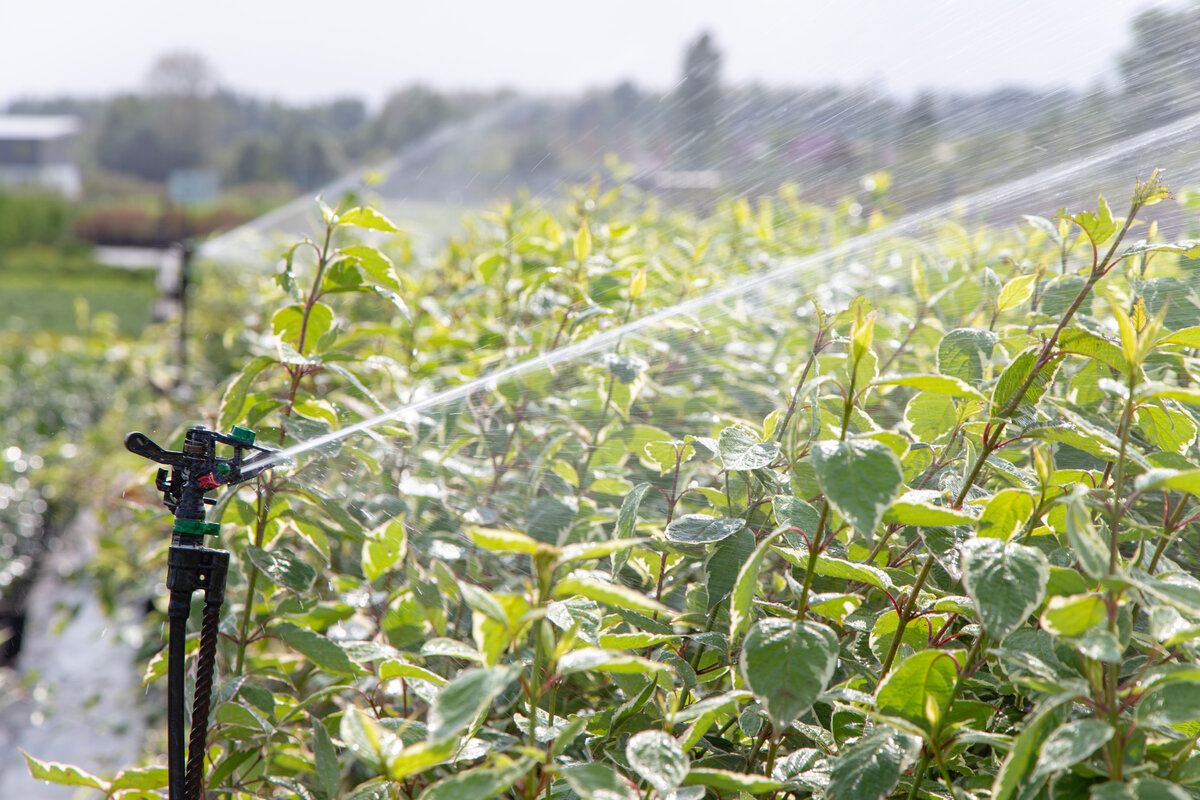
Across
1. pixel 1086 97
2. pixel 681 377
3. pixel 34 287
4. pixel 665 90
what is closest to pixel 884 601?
pixel 681 377

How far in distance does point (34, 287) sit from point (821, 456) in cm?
2083

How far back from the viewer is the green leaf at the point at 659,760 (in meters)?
0.48

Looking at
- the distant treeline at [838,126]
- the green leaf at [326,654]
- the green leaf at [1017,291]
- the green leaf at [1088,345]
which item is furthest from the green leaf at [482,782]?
the distant treeline at [838,126]

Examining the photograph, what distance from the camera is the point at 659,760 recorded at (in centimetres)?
49

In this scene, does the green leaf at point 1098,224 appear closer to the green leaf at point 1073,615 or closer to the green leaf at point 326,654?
the green leaf at point 1073,615

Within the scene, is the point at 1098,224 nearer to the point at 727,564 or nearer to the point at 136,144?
the point at 727,564

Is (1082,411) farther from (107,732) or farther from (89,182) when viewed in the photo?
(89,182)

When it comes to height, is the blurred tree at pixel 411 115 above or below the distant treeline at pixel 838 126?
above

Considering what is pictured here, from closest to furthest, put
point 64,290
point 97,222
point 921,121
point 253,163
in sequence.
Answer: point 921,121
point 64,290
point 253,163
point 97,222

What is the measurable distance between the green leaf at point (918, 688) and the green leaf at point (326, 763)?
1.34 feet

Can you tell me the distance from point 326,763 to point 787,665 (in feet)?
1.26

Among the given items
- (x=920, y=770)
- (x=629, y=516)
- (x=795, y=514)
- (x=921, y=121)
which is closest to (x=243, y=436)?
(x=629, y=516)

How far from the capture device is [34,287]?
17812 mm

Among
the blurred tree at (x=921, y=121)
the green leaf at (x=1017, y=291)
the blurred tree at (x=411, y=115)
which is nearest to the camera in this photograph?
the green leaf at (x=1017, y=291)
